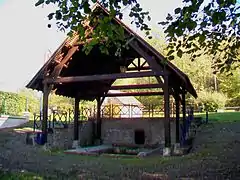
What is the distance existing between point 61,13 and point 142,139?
12.9 m

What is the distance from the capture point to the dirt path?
832cm

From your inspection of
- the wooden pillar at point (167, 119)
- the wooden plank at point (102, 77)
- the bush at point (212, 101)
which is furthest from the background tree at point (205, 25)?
the bush at point (212, 101)

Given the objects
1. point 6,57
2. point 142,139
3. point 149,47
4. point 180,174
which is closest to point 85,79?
point 149,47

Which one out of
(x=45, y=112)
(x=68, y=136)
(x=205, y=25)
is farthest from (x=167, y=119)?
(x=205, y=25)

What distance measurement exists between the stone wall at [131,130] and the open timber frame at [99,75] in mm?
609

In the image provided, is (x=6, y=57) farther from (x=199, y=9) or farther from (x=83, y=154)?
(x=199, y=9)

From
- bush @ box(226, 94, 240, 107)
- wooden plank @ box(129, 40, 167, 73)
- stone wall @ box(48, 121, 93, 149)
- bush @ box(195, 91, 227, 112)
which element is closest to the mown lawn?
stone wall @ box(48, 121, 93, 149)

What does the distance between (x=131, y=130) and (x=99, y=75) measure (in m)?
5.03

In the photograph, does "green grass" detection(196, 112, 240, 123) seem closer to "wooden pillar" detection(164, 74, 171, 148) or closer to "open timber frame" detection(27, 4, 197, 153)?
"open timber frame" detection(27, 4, 197, 153)

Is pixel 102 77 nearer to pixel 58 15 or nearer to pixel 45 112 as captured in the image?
pixel 45 112

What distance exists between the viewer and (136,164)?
10539 mm

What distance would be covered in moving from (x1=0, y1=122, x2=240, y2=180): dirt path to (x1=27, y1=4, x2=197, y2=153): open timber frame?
160cm

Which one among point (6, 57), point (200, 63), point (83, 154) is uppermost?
point (6, 57)

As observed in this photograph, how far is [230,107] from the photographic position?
122 ft
